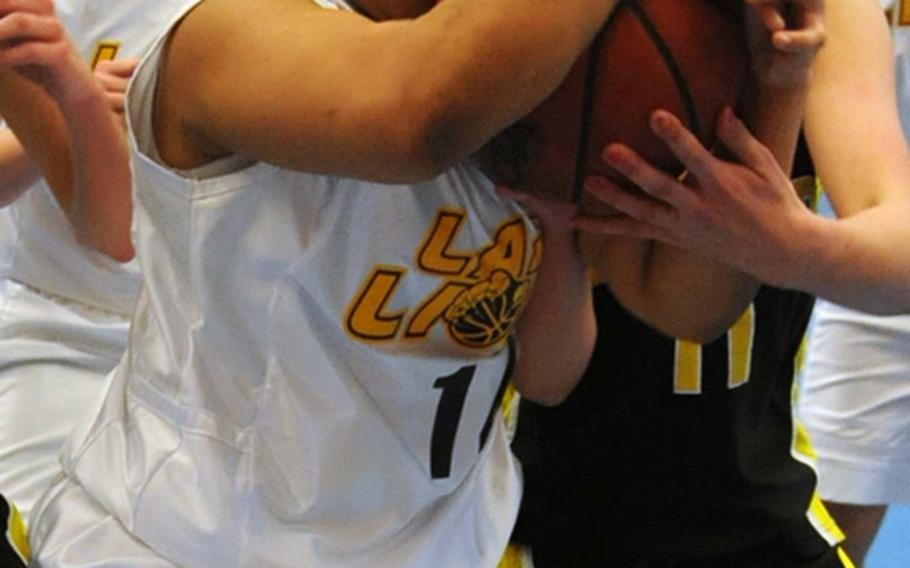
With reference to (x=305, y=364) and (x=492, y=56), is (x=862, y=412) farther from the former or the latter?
(x=492, y=56)

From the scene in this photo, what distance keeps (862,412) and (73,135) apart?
1.11m

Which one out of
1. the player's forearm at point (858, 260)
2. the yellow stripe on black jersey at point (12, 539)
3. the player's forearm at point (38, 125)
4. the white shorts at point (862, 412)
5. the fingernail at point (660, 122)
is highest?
the fingernail at point (660, 122)

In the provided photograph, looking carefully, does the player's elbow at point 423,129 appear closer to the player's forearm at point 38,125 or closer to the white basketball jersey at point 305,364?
the white basketball jersey at point 305,364

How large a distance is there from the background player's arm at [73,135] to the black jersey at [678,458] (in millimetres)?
486

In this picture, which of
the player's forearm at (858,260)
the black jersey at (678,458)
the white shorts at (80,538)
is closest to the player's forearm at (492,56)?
the player's forearm at (858,260)

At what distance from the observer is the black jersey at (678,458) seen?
1.38 m

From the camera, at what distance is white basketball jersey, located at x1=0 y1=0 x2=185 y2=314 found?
1.55 metres

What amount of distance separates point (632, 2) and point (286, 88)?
0.22 m

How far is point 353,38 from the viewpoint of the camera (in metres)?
0.80

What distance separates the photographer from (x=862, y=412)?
187 cm

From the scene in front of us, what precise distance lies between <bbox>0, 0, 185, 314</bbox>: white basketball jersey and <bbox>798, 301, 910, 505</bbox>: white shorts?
0.94 metres

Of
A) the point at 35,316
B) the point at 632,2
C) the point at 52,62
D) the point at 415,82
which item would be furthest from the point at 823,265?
the point at 35,316

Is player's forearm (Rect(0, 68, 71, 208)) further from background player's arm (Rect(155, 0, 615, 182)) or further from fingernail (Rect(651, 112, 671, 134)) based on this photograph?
fingernail (Rect(651, 112, 671, 134))

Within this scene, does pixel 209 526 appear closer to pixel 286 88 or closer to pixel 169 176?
pixel 169 176
